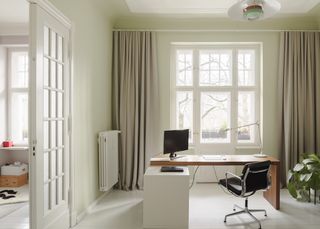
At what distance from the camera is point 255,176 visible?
324 cm

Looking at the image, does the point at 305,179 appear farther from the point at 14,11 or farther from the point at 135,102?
the point at 14,11

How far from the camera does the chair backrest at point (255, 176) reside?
313cm

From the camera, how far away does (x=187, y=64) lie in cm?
509

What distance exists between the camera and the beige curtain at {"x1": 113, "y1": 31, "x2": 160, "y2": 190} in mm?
4684

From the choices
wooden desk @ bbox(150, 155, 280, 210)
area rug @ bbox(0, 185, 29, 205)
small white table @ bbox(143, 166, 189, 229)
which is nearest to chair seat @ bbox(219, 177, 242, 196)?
wooden desk @ bbox(150, 155, 280, 210)

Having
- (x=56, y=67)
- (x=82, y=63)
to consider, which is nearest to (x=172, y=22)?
(x=82, y=63)

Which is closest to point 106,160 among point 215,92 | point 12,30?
point 215,92

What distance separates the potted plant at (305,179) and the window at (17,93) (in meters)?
4.73

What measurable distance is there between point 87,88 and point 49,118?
1.06 m

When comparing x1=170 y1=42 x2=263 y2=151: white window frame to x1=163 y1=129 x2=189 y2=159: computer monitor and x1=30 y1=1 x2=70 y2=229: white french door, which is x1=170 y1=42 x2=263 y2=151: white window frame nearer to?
x1=163 y1=129 x2=189 y2=159: computer monitor

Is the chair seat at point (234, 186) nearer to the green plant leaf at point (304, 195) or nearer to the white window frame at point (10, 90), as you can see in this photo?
the green plant leaf at point (304, 195)

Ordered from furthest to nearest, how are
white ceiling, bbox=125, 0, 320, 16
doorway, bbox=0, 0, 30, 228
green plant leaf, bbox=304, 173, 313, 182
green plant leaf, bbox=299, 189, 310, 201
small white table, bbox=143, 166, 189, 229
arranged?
doorway, bbox=0, 0, 30, 228
white ceiling, bbox=125, 0, 320, 16
green plant leaf, bbox=299, 189, 310, 201
green plant leaf, bbox=304, 173, 313, 182
small white table, bbox=143, 166, 189, 229

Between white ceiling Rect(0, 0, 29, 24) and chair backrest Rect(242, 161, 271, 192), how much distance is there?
3.90 m

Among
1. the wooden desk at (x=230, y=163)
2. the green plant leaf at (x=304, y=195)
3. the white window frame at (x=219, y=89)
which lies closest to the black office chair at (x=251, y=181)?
the wooden desk at (x=230, y=163)
